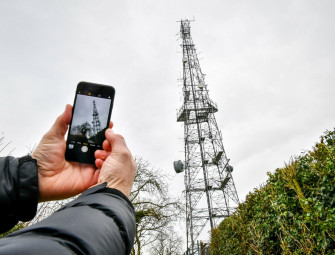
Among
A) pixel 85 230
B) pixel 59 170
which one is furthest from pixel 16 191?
pixel 85 230

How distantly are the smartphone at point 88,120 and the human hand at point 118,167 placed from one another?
0.18 m

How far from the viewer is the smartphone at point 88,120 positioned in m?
1.61

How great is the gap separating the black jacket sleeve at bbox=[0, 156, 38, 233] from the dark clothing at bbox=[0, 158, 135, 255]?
0.55m

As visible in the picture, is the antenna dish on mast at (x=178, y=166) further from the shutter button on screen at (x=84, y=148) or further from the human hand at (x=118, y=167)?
the human hand at (x=118, y=167)

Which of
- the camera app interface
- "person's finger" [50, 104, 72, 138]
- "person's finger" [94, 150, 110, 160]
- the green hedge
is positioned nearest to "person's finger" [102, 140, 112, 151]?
"person's finger" [94, 150, 110, 160]

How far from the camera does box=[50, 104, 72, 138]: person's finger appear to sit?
1630 mm

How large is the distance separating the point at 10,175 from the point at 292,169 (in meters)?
3.83

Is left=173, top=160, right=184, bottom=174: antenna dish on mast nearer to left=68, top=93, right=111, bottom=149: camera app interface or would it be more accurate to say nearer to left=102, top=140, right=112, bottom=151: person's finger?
left=68, top=93, right=111, bottom=149: camera app interface

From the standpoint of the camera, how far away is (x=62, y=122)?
5.41 ft

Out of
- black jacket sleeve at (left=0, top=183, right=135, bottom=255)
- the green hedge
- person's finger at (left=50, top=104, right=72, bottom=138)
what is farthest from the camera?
the green hedge

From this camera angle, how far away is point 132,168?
1.29m

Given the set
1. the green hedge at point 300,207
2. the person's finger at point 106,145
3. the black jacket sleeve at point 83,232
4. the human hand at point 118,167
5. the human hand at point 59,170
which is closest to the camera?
the black jacket sleeve at point 83,232

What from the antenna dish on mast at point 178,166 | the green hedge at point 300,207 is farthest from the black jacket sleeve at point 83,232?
the antenna dish on mast at point 178,166

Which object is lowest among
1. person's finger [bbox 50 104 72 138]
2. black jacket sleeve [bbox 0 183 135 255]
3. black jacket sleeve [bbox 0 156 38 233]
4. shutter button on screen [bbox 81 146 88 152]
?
black jacket sleeve [bbox 0 183 135 255]
